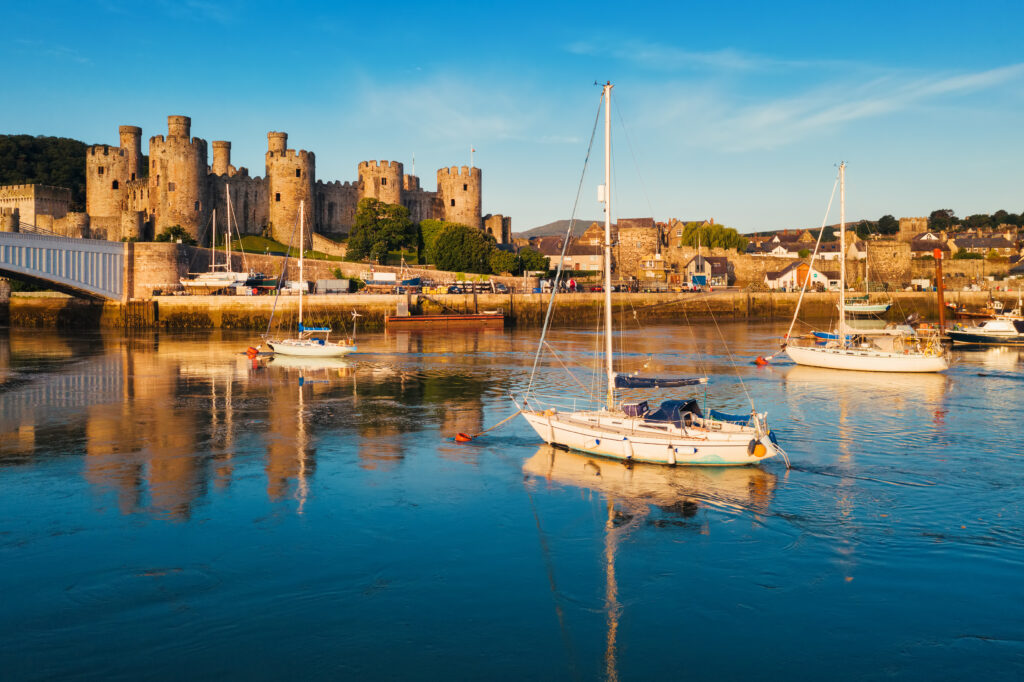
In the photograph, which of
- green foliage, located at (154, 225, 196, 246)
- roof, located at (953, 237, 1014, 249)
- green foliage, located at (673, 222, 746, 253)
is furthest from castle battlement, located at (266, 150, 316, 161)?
roof, located at (953, 237, 1014, 249)

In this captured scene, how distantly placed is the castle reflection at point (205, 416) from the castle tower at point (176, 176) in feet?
94.4

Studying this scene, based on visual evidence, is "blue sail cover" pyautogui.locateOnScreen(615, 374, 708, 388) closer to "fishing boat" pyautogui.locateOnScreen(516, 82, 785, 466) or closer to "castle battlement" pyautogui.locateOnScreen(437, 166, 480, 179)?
"fishing boat" pyautogui.locateOnScreen(516, 82, 785, 466)

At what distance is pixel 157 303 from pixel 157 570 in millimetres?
43782

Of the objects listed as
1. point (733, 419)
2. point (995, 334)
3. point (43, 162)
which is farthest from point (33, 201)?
point (995, 334)

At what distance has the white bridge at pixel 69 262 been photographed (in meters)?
43.6

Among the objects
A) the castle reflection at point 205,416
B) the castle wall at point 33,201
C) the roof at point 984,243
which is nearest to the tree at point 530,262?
the castle wall at point 33,201

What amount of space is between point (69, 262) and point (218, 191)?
17.8m

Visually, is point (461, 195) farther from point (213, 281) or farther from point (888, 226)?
point (888, 226)

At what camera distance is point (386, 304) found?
49.3 m

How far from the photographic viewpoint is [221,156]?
64.0 m

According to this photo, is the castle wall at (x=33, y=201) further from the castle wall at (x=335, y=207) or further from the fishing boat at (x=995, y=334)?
the fishing boat at (x=995, y=334)

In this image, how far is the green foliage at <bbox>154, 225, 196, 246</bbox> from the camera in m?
56.1

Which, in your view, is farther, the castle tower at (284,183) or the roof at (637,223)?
the roof at (637,223)

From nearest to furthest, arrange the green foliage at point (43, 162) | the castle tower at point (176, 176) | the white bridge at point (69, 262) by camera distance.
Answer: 1. the white bridge at point (69, 262)
2. the castle tower at point (176, 176)
3. the green foliage at point (43, 162)
